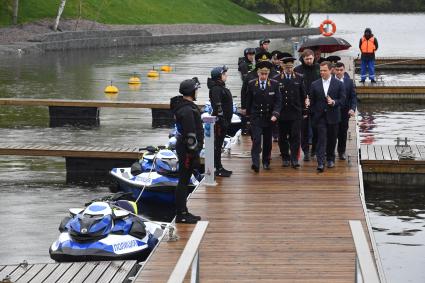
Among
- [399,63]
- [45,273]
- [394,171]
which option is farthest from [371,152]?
[399,63]

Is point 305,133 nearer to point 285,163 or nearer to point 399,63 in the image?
point 285,163

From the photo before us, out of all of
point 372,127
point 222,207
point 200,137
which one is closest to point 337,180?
point 222,207

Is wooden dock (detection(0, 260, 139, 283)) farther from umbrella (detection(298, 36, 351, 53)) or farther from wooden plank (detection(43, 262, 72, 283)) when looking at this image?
umbrella (detection(298, 36, 351, 53))

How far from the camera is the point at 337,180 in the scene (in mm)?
18375

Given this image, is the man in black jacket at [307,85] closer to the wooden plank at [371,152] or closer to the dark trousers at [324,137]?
the dark trousers at [324,137]

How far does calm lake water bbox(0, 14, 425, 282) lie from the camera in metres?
17.5

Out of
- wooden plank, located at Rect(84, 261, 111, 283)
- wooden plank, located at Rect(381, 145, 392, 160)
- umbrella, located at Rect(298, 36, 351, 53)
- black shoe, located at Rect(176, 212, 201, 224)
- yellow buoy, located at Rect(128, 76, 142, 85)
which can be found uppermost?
umbrella, located at Rect(298, 36, 351, 53)

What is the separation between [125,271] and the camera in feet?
44.4

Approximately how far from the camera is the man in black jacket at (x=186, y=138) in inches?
587

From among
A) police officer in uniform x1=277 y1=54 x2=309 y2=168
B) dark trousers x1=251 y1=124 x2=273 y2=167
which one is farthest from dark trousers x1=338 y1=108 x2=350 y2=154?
dark trousers x1=251 y1=124 x2=273 y2=167

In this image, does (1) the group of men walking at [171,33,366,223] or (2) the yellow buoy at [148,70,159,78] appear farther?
(2) the yellow buoy at [148,70,159,78]

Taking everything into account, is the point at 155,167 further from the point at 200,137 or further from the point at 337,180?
the point at 200,137

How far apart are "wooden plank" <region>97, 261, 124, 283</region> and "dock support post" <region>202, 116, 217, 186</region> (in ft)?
12.1

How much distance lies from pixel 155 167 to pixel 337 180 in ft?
12.1
